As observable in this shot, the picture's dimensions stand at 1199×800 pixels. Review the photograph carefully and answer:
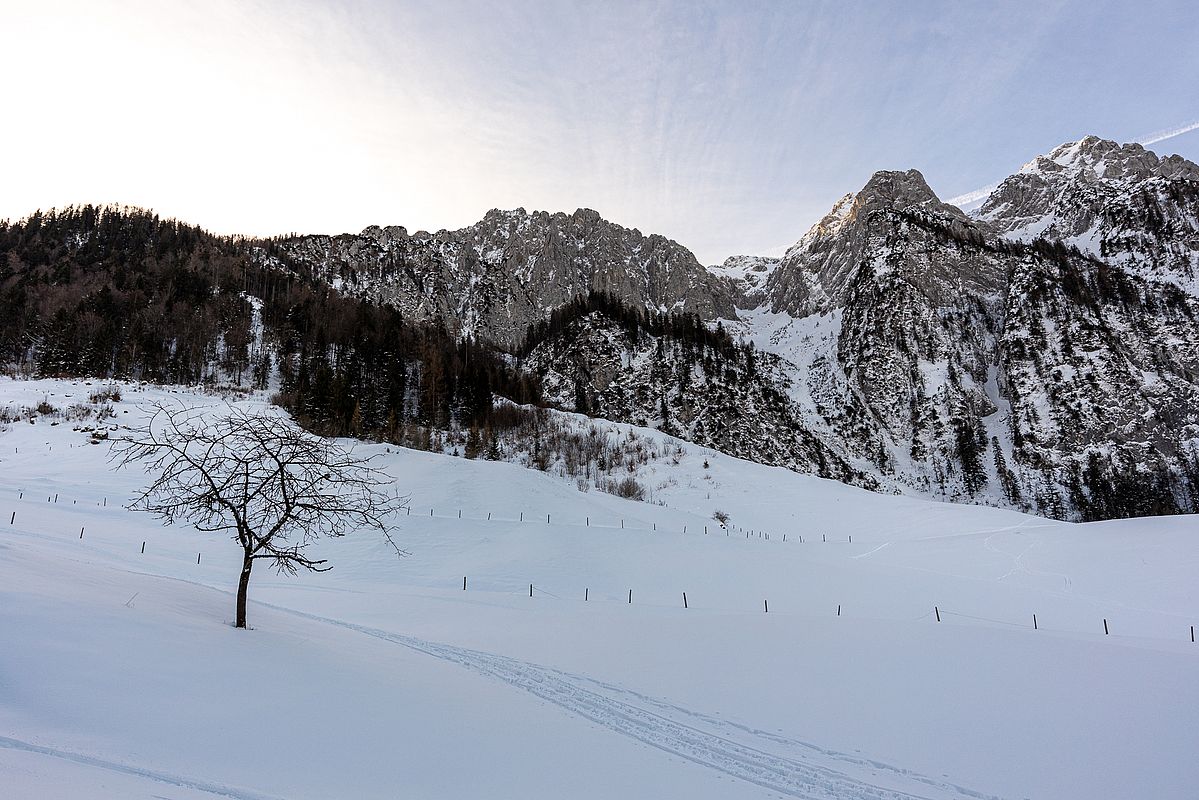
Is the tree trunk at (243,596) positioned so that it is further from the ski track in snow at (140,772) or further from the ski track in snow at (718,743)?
the ski track in snow at (140,772)

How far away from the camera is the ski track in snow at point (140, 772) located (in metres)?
3.93

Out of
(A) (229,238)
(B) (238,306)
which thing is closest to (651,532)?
(B) (238,306)

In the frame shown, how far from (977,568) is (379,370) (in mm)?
89776

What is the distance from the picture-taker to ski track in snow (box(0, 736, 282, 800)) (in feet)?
12.9

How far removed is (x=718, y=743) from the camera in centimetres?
928

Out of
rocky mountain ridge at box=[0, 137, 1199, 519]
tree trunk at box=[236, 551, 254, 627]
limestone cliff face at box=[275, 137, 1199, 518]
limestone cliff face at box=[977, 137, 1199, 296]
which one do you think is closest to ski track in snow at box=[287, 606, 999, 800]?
tree trunk at box=[236, 551, 254, 627]

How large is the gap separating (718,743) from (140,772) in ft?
27.7

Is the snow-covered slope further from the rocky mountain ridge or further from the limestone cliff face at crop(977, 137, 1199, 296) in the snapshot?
the limestone cliff face at crop(977, 137, 1199, 296)

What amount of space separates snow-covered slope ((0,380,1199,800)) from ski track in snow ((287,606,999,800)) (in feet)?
0.21

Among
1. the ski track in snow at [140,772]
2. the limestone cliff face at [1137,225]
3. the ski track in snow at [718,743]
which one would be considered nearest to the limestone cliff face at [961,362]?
the limestone cliff face at [1137,225]

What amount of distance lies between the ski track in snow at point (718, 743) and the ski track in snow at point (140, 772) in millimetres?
6476

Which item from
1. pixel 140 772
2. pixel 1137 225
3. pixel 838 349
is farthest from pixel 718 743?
pixel 1137 225

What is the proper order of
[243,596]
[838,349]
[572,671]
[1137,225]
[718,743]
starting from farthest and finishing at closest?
1. [838,349]
2. [1137,225]
3. [572,671]
4. [243,596]
5. [718,743]

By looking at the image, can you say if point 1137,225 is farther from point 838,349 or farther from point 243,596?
point 243,596
